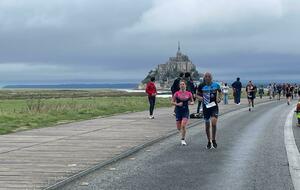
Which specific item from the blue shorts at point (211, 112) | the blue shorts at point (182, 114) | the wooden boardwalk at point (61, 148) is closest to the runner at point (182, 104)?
the blue shorts at point (182, 114)

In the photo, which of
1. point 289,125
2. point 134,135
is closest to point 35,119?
point 134,135

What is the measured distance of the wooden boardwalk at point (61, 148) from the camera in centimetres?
1012

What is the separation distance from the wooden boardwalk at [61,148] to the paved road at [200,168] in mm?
536

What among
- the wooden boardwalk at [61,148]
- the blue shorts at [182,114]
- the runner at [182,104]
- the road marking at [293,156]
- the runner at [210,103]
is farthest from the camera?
the blue shorts at [182,114]

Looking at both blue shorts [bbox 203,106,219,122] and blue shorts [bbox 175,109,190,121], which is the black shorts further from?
blue shorts [bbox 175,109,190,121]

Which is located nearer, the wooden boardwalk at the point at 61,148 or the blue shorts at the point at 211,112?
the wooden boardwalk at the point at 61,148

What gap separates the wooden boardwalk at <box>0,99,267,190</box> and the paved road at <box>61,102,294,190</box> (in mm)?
536

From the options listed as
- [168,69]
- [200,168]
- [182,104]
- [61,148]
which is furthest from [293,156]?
[168,69]

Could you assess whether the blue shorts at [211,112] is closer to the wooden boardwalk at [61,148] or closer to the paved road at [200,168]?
the paved road at [200,168]

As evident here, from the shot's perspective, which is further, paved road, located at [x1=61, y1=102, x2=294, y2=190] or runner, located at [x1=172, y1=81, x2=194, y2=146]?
runner, located at [x1=172, y1=81, x2=194, y2=146]

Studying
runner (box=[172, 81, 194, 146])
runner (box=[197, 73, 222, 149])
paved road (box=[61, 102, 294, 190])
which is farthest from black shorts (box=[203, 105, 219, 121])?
runner (box=[172, 81, 194, 146])

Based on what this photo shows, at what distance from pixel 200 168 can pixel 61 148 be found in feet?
13.5

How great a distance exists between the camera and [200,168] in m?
11.2

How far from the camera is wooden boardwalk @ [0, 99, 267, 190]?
398 inches
